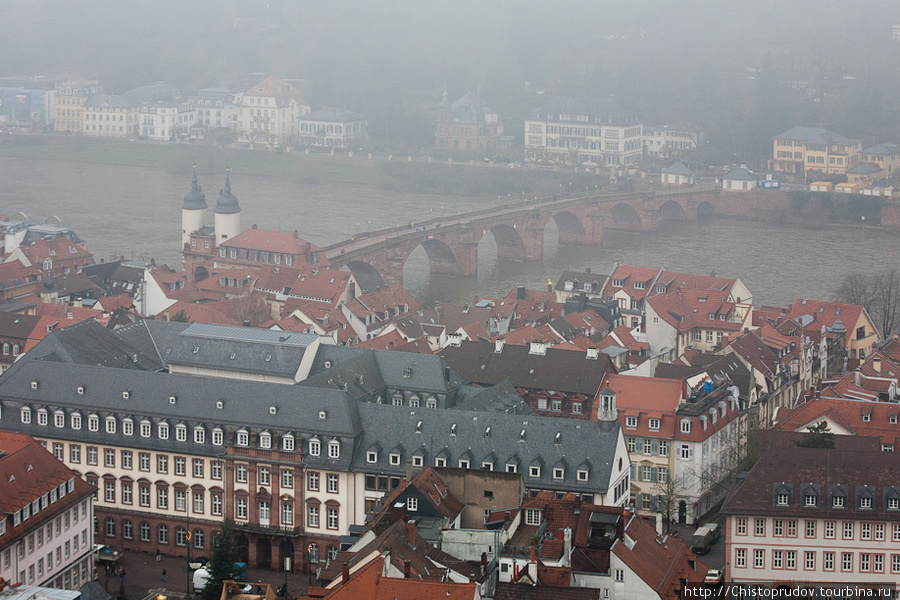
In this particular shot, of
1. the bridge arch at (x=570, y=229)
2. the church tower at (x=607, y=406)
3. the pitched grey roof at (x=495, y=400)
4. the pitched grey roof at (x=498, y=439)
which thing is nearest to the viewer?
the pitched grey roof at (x=498, y=439)

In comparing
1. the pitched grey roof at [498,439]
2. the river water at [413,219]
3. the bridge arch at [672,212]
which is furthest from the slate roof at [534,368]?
the bridge arch at [672,212]

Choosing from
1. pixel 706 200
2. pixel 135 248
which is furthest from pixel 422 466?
pixel 706 200

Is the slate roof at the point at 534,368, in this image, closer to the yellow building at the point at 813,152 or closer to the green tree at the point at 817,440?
the green tree at the point at 817,440

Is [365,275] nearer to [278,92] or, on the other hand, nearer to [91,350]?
[91,350]

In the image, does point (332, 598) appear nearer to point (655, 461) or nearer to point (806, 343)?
point (655, 461)

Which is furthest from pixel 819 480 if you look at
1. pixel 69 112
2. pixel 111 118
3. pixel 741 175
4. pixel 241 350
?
pixel 69 112
